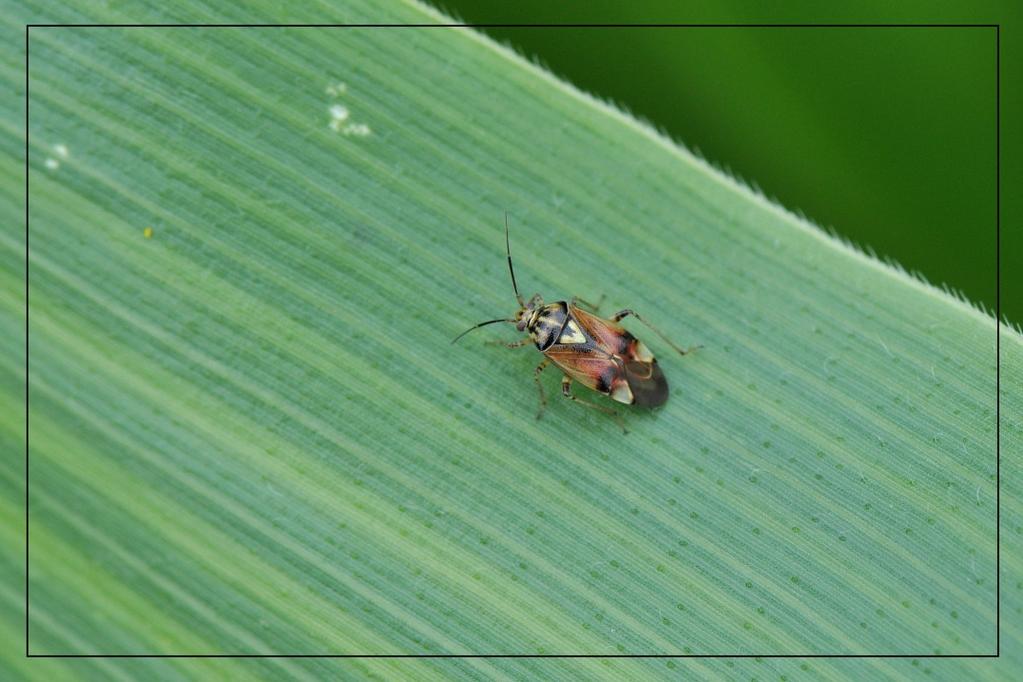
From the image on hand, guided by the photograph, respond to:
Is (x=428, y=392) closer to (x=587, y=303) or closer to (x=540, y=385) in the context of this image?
(x=540, y=385)

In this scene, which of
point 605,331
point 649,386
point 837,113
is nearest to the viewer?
point 649,386

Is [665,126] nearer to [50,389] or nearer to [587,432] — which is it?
[587,432]

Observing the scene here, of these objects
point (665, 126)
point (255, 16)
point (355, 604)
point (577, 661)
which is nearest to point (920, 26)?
point (665, 126)

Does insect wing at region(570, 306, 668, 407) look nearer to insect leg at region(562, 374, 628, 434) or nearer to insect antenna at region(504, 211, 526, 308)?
insect leg at region(562, 374, 628, 434)

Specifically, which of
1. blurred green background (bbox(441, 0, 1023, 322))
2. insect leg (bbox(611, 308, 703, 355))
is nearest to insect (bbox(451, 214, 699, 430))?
insect leg (bbox(611, 308, 703, 355))

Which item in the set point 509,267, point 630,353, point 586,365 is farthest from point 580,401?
point 509,267

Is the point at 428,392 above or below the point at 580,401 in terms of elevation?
below

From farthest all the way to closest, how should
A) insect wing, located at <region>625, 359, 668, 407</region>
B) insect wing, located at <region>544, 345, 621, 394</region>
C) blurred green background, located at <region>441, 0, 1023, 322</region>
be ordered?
blurred green background, located at <region>441, 0, 1023, 322</region>
insect wing, located at <region>544, 345, 621, 394</region>
insect wing, located at <region>625, 359, 668, 407</region>
